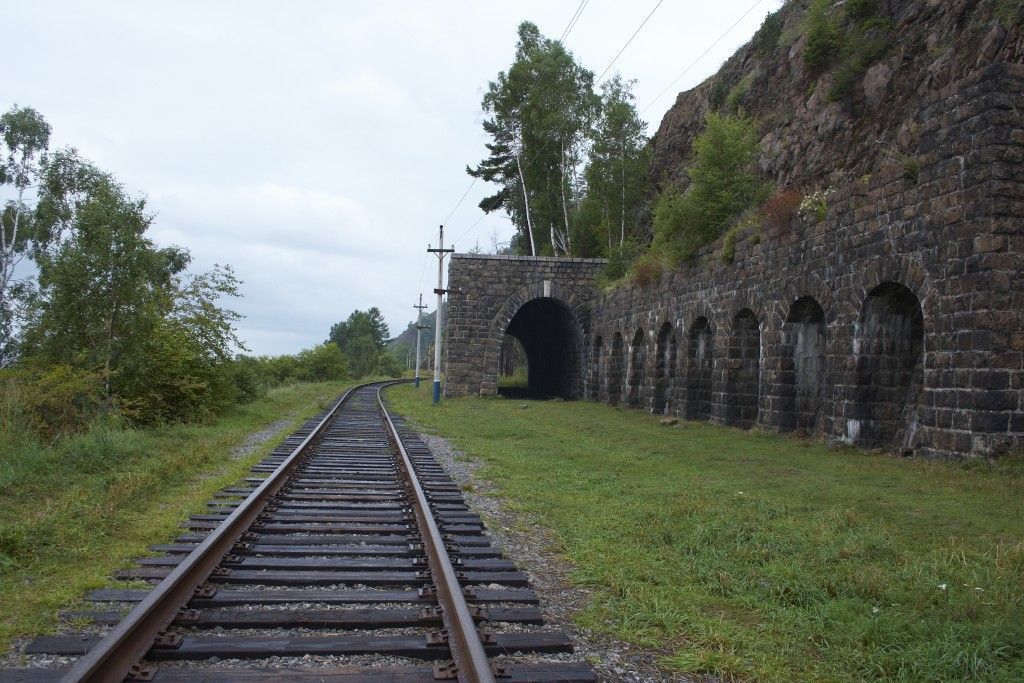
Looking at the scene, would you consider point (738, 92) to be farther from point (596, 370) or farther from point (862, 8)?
point (596, 370)

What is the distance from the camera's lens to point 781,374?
53.1ft

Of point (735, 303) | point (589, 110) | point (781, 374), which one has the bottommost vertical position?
point (781, 374)

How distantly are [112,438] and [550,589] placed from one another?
8.62 meters

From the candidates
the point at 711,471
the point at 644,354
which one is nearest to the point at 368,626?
the point at 711,471

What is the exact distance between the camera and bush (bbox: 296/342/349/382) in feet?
188

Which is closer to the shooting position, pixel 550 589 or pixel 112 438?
pixel 550 589

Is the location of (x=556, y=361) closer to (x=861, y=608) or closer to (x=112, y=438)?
(x=112, y=438)

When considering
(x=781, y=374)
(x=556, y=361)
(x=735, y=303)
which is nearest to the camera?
(x=781, y=374)

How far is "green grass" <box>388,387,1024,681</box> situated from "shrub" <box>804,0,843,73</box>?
18442 millimetres

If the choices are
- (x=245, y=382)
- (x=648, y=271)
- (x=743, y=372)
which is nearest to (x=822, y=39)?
(x=648, y=271)

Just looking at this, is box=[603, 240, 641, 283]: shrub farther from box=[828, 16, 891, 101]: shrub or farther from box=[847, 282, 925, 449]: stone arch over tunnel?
box=[847, 282, 925, 449]: stone arch over tunnel

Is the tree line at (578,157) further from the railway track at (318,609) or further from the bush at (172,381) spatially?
the railway track at (318,609)

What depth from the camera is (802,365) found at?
1600 centimetres

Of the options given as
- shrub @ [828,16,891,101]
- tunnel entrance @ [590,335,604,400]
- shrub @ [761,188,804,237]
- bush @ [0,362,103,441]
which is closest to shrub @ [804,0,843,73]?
shrub @ [828,16,891,101]
